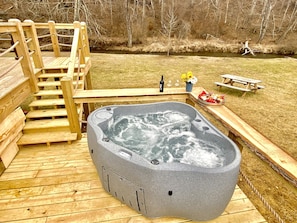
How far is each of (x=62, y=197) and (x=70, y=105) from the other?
4.52 ft

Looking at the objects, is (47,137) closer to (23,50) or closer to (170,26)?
(23,50)

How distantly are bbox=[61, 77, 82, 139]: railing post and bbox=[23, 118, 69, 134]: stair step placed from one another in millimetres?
183

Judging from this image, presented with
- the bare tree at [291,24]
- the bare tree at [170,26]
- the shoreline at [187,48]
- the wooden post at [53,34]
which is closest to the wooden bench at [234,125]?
the wooden post at [53,34]

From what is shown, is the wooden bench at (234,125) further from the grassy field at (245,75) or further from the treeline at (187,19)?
the treeline at (187,19)

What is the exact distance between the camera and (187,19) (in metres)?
18.9

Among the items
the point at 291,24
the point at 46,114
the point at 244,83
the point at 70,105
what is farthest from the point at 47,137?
the point at 291,24

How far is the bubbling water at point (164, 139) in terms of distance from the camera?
A: 233 cm

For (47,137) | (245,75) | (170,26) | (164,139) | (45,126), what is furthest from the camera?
(170,26)

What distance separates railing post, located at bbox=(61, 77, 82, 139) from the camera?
9.12ft

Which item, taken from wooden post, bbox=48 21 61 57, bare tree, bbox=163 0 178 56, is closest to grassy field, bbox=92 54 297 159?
wooden post, bbox=48 21 61 57

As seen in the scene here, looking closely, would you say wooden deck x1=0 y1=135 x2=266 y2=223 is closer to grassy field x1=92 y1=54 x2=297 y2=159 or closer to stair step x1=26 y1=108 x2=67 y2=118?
stair step x1=26 y1=108 x2=67 y2=118

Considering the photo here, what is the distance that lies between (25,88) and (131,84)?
12.7 feet

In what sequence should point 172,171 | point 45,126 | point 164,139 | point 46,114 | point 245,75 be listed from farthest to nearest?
point 245,75 → point 46,114 → point 45,126 → point 164,139 → point 172,171

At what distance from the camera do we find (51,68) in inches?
158
